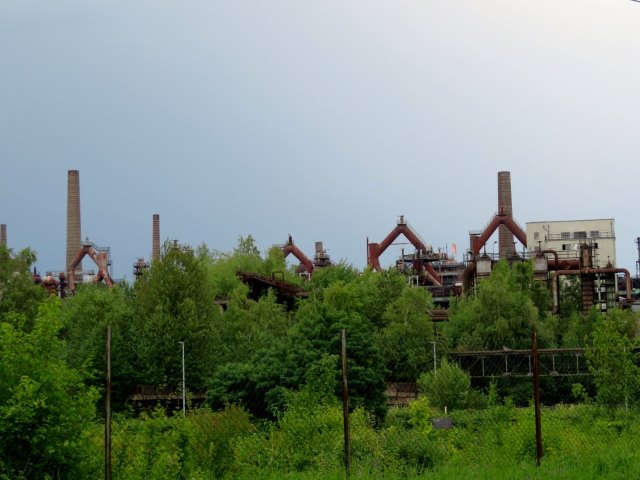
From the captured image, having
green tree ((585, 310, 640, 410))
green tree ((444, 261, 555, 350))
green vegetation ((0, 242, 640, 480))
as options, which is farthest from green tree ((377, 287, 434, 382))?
green tree ((585, 310, 640, 410))

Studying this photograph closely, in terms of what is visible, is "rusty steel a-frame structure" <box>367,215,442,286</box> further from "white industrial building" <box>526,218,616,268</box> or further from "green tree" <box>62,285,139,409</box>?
"green tree" <box>62,285,139,409</box>

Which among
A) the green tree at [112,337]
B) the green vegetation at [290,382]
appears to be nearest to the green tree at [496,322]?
the green vegetation at [290,382]

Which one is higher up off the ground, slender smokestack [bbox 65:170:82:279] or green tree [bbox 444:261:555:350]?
slender smokestack [bbox 65:170:82:279]

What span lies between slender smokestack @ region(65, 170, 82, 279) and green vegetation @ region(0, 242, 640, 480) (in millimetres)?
11271

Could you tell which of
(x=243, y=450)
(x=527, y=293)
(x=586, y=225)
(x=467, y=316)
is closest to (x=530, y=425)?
(x=243, y=450)

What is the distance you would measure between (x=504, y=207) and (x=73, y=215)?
33657mm

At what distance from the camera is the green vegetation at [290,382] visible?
12758 mm

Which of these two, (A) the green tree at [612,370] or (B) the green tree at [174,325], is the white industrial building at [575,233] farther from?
(A) the green tree at [612,370]

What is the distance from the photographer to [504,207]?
2965 inches

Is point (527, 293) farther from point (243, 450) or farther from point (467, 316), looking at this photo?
point (243, 450)

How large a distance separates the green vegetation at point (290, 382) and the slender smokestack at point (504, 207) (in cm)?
601

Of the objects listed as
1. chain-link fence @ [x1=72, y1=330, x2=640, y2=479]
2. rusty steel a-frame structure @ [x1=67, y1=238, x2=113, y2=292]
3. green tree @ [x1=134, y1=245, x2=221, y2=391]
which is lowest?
chain-link fence @ [x1=72, y1=330, x2=640, y2=479]

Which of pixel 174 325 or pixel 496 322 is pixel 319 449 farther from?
pixel 496 322

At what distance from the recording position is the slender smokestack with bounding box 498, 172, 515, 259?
75062 millimetres
